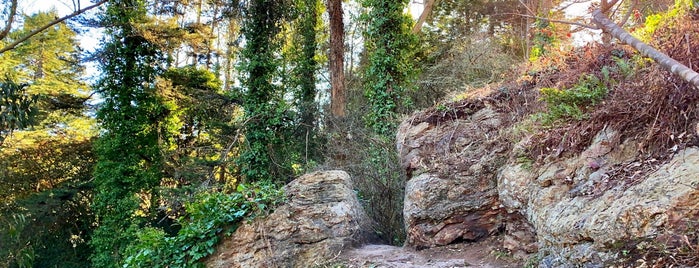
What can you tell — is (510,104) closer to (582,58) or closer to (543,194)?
(582,58)

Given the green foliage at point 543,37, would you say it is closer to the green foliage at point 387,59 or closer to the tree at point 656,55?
the green foliage at point 387,59

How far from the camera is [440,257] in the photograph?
4.49 meters

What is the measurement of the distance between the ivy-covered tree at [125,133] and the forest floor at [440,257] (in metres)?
9.28

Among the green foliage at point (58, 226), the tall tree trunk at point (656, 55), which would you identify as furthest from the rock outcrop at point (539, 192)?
the green foliage at point (58, 226)

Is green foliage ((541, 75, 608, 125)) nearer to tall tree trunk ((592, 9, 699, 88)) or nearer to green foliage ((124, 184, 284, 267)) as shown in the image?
tall tree trunk ((592, 9, 699, 88))

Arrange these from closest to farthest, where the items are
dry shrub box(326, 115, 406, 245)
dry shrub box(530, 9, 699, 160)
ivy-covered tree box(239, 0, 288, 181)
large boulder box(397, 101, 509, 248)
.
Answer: dry shrub box(530, 9, 699, 160) < large boulder box(397, 101, 509, 248) < dry shrub box(326, 115, 406, 245) < ivy-covered tree box(239, 0, 288, 181)

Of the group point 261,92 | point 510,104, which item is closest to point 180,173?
point 261,92

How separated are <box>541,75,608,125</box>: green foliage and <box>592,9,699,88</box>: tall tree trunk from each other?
1.97 feet

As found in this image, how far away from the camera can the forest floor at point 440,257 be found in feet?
13.3

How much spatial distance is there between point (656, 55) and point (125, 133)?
44.5ft

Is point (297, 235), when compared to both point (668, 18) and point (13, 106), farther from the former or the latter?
point (13, 106)

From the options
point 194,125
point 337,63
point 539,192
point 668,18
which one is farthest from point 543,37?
point 194,125

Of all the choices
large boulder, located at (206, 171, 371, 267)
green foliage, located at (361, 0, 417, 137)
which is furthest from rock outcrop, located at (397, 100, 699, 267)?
green foliage, located at (361, 0, 417, 137)

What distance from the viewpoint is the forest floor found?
13.3ft
